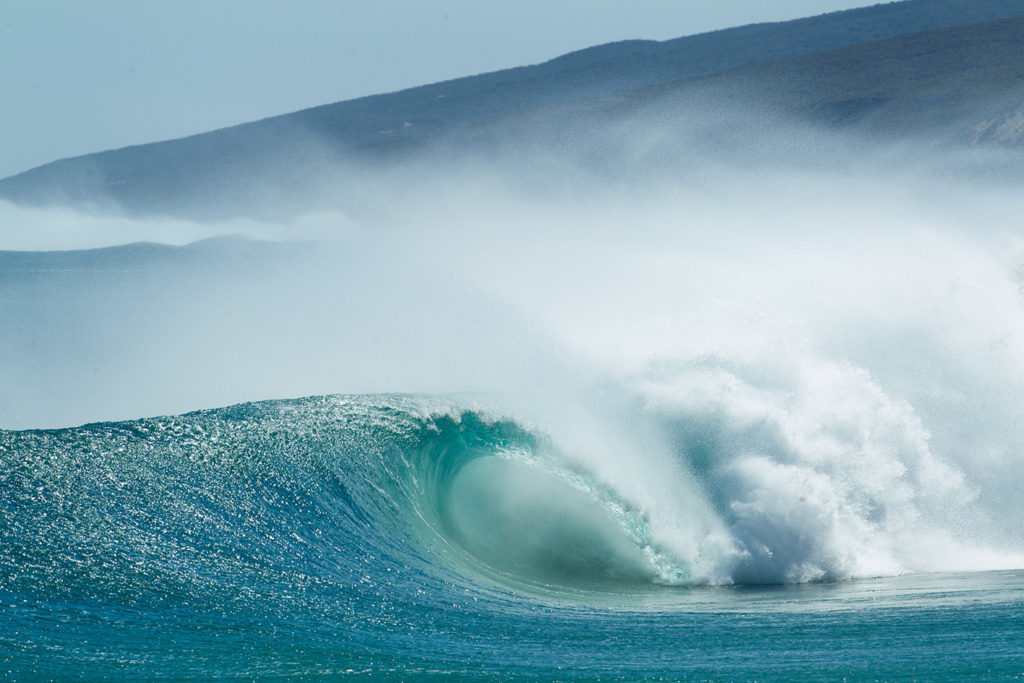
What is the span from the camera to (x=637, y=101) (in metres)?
52.5

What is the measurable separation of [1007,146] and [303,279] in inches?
807

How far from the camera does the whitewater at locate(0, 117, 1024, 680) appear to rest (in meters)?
7.02

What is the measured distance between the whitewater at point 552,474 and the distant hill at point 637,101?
1997 cm

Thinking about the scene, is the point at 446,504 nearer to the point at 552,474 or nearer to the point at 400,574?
the point at 552,474

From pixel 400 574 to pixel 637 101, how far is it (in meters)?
46.0

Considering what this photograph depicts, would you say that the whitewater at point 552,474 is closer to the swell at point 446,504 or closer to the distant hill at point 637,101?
the swell at point 446,504

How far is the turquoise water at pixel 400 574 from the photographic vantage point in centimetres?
658

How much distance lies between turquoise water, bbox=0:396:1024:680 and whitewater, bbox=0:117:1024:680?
34 mm

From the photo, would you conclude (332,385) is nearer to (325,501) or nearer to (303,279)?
(325,501)

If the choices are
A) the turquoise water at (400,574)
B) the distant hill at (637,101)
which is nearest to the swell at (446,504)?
the turquoise water at (400,574)

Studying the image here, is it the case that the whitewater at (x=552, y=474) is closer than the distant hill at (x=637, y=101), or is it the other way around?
the whitewater at (x=552, y=474)

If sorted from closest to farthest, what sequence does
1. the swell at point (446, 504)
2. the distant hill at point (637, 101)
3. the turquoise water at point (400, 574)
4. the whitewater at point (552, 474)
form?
the turquoise water at point (400, 574)
the whitewater at point (552, 474)
the swell at point (446, 504)
the distant hill at point (637, 101)

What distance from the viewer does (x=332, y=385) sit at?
15.7 metres

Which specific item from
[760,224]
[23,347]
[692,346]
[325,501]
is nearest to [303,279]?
[23,347]
